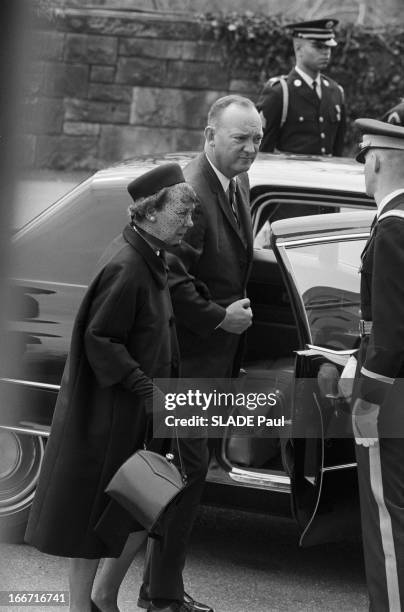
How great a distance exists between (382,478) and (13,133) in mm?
2412

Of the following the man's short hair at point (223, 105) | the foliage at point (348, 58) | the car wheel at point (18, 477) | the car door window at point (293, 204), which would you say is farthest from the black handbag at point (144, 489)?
the foliage at point (348, 58)

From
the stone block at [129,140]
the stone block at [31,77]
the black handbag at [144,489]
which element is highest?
the stone block at [31,77]

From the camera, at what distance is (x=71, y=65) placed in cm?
1360

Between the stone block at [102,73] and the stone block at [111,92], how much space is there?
7 centimetres

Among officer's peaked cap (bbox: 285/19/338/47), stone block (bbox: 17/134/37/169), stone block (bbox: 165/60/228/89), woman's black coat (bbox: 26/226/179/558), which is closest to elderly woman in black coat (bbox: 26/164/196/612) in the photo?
woman's black coat (bbox: 26/226/179/558)

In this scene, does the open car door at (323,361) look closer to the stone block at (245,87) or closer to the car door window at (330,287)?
the car door window at (330,287)

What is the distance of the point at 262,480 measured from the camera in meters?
4.30

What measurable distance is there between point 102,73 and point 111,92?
253 millimetres

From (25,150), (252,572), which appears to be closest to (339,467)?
(252,572)

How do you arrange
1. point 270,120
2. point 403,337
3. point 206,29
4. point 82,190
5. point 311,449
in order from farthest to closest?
1. point 206,29
2. point 270,120
3. point 82,190
4. point 311,449
5. point 403,337

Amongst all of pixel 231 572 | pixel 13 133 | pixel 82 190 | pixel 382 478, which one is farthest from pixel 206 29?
pixel 13 133

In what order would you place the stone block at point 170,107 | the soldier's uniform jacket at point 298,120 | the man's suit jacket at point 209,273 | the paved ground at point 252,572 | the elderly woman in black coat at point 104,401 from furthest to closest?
1. the stone block at point 170,107
2. the soldier's uniform jacket at point 298,120
3. the paved ground at point 252,572
4. the man's suit jacket at point 209,273
5. the elderly woman in black coat at point 104,401

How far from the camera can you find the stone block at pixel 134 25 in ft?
44.4

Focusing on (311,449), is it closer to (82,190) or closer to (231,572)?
(231,572)
